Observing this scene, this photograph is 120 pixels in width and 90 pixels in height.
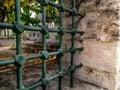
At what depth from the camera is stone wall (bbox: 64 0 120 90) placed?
1440 millimetres

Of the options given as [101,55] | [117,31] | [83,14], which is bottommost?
[101,55]

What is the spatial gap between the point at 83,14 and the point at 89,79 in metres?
0.68

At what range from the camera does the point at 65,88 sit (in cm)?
156

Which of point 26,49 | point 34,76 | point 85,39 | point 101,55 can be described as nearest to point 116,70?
point 101,55

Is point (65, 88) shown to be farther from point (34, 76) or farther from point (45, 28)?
point (45, 28)

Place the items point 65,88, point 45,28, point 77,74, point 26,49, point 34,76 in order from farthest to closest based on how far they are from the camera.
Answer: point 26,49 → point 34,76 → point 77,74 → point 65,88 → point 45,28

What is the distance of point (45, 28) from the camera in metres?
1.17

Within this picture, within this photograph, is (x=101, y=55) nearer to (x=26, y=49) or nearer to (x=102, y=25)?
(x=102, y=25)

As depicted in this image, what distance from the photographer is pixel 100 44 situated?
5.01 feet

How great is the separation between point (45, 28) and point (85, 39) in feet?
1.97

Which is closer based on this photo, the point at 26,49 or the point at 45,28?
the point at 45,28

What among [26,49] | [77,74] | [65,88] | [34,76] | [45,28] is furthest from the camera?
[26,49]

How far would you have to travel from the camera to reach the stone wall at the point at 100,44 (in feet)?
4.73

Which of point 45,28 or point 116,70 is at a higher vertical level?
point 45,28
